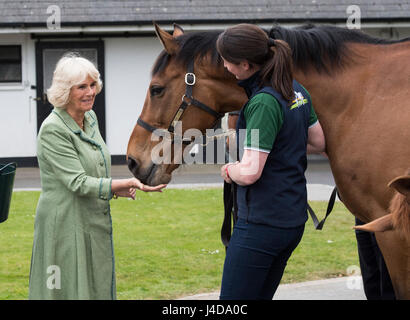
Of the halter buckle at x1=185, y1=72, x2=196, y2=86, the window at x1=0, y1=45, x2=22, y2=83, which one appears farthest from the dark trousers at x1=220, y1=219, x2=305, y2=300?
the window at x1=0, y1=45, x2=22, y2=83

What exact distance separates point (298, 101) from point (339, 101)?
656mm

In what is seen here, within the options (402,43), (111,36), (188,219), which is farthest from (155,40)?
(402,43)

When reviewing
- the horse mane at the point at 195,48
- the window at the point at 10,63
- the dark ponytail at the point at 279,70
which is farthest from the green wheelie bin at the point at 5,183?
the window at the point at 10,63

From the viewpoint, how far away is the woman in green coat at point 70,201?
3.77 metres

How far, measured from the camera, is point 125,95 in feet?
50.6

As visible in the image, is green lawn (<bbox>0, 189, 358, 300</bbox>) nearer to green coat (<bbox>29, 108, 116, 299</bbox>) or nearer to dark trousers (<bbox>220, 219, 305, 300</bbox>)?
green coat (<bbox>29, 108, 116, 299</bbox>)

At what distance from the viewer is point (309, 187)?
38.2 ft

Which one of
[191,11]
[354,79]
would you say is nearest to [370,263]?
[354,79]

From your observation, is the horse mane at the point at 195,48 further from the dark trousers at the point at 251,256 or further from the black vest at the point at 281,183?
the dark trousers at the point at 251,256

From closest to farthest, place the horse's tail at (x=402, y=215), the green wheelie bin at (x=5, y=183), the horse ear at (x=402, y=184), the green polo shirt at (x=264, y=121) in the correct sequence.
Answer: the horse ear at (x=402, y=184) → the horse's tail at (x=402, y=215) → the green polo shirt at (x=264, y=121) → the green wheelie bin at (x=5, y=183)

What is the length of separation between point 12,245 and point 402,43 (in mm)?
5174

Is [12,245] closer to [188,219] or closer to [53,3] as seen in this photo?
[188,219]

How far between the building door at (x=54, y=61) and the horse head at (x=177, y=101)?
11383 mm

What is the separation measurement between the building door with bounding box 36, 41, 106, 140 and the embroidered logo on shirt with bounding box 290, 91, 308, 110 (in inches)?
485
